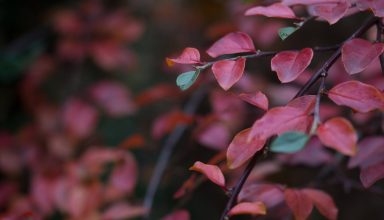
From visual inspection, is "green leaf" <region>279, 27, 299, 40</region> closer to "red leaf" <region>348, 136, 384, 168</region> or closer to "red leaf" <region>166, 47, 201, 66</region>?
"red leaf" <region>166, 47, 201, 66</region>

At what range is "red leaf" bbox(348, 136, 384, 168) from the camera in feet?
2.56

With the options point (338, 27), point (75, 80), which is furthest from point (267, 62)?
point (75, 80)

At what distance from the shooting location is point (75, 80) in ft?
5.54

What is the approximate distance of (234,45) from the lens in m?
0.71

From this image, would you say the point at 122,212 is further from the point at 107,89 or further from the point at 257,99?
the point at 107,89

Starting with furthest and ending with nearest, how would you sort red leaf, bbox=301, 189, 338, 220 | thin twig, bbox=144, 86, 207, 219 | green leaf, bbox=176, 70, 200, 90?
thin twig, bbox=144, 86, 207, 219 < red leaf, bbox=301, 189, 338, 220 < green leaf, bbox=176, 70, 200, 90

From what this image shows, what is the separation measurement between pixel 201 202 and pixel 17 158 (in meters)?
0.64

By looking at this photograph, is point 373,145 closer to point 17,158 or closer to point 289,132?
point 289,132

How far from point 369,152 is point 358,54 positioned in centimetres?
24

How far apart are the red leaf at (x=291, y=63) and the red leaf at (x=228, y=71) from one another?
53 mm

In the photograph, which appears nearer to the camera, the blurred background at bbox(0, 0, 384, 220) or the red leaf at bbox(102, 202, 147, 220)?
the red leaf at bbox(102, 202, 147, 220)

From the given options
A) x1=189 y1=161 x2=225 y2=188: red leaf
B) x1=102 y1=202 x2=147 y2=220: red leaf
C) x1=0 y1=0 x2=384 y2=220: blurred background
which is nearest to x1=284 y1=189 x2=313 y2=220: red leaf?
x1=189 y1=161 x2=225 y2=188: red leaf

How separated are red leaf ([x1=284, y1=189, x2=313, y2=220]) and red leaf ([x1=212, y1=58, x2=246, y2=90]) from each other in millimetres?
228

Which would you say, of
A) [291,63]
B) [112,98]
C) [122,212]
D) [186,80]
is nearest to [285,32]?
[291,63]
